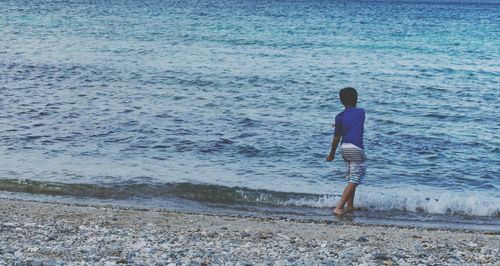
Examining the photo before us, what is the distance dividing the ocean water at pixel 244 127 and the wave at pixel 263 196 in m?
0.04

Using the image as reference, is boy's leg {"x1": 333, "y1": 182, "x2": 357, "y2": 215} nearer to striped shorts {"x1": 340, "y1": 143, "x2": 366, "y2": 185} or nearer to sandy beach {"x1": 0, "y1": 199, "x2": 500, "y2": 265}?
striped shorts {"x1": 340, "y1": 143, "x2": 366, "y2": 185}

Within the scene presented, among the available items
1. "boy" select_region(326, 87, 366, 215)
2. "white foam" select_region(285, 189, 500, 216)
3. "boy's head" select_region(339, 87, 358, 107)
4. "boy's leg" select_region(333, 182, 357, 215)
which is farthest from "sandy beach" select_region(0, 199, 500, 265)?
"boy's head" select_region(339, 87, 358, 107)

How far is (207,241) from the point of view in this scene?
9.81 m

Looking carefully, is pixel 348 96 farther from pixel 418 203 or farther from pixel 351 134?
pixel 418 203

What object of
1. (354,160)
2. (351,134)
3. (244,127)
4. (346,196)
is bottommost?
(346,196)

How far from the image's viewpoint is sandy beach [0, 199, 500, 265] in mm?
8680

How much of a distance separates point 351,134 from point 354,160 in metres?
0.49

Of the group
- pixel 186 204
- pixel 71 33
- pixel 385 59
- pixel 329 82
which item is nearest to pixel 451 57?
pixel 385 59

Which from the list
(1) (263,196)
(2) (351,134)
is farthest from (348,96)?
(1) (263,196)

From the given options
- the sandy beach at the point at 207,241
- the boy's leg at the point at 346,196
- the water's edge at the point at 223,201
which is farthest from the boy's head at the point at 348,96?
the water's edge at the point at 223,201

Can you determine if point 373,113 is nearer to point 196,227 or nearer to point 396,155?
point 396,155

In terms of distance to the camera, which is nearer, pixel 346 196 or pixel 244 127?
pixel 346 196

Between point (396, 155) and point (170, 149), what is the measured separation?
5.30 m

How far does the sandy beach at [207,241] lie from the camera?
868 centimetres
